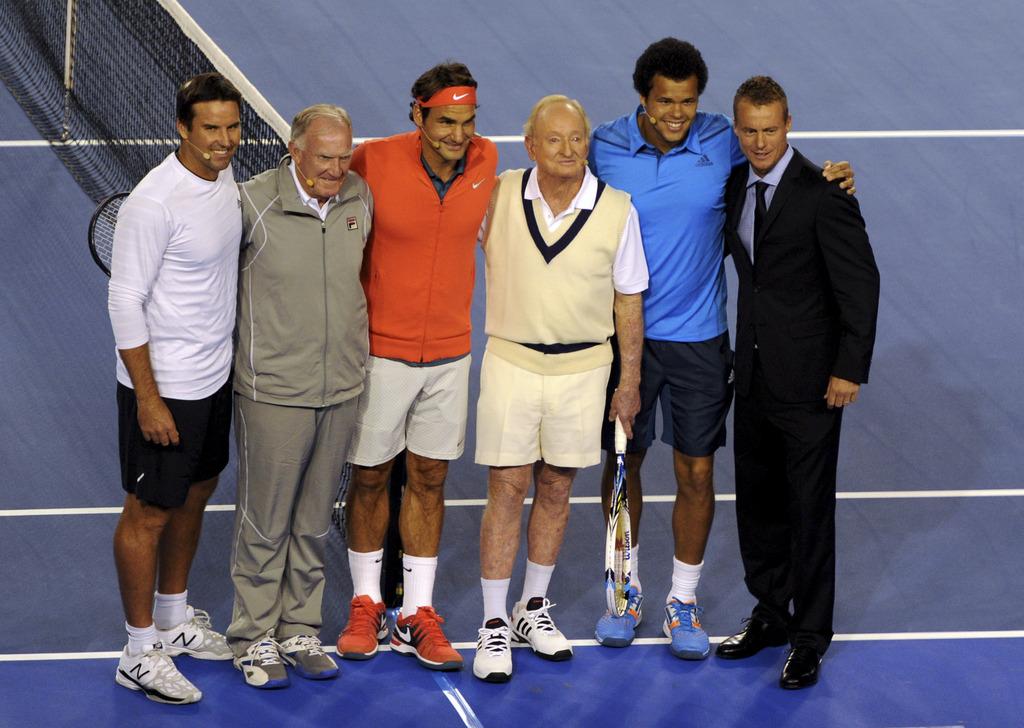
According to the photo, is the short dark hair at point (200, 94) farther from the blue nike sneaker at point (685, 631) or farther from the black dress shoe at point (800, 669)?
the black dress shoe at point (800, 669)

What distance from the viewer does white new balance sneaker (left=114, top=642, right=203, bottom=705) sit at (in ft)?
19.4

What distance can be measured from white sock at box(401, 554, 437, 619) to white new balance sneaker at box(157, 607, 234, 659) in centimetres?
76

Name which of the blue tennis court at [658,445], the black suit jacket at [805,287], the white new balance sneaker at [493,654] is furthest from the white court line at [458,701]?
the black suit jacket at [805,287]

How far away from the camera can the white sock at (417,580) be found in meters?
6.37

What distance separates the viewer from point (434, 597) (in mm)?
6844

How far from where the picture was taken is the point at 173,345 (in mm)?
5625

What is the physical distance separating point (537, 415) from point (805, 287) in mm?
1174

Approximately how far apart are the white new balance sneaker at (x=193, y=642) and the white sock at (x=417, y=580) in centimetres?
76

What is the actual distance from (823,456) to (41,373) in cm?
451

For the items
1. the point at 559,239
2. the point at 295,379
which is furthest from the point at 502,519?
the point at 559,239

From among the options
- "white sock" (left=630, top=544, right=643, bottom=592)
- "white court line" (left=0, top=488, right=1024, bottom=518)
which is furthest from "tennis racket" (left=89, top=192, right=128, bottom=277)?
"white sock" (left=630, top=544, right=643, bottom=592)

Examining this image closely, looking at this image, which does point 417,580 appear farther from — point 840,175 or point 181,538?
point 840,175

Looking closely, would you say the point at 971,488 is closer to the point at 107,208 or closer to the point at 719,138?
the point at 719,138

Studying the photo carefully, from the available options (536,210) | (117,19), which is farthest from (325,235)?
(117,19)
